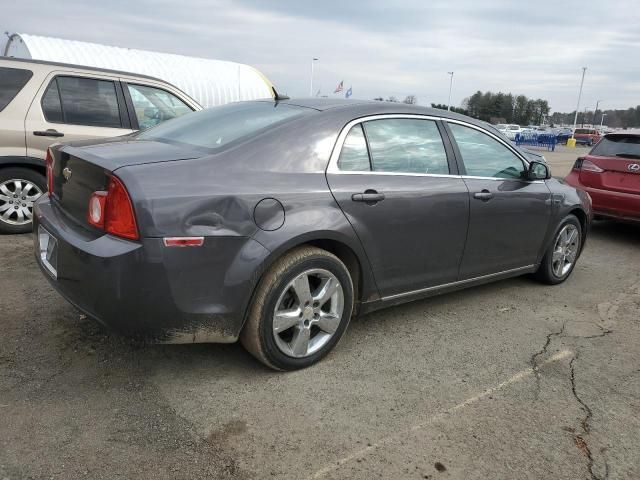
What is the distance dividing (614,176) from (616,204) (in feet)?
1.23

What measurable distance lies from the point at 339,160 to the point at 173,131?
112cm

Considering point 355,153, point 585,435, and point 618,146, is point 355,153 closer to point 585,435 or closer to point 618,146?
point 585,435

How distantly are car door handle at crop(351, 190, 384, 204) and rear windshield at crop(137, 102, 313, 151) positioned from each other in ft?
1.99

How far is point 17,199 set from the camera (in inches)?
209

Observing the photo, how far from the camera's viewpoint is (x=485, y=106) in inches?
3703

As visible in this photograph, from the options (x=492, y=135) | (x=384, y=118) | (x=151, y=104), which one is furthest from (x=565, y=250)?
(x=151, y=104)

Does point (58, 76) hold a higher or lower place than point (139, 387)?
higher

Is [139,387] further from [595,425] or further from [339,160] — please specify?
[595,425]

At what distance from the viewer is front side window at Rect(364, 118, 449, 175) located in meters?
3.32

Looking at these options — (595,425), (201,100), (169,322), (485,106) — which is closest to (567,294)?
(595,425)

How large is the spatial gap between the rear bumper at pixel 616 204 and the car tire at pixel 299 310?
449cm

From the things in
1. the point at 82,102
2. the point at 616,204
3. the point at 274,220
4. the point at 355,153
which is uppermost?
the point at 82,102

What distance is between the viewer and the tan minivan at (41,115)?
5195 millimetres

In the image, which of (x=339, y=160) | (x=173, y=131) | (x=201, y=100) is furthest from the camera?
(x=201, y=100)
